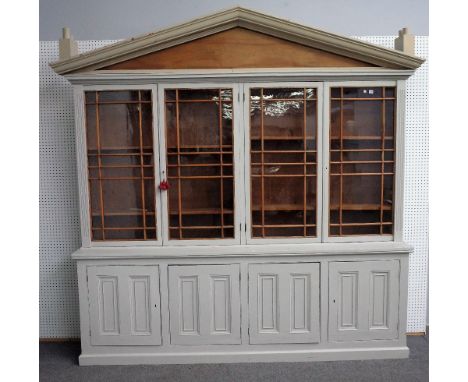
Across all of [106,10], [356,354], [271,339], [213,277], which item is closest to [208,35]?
[106,10]

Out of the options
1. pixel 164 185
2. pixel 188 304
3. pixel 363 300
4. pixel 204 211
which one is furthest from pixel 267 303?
pixel 164 185

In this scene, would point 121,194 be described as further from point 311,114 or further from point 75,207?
point 311,114

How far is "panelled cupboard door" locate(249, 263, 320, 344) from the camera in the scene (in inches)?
107

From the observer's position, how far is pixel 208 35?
2.59 metres

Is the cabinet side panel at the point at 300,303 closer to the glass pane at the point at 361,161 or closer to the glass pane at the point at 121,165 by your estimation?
the glass pane at the point at 361,161

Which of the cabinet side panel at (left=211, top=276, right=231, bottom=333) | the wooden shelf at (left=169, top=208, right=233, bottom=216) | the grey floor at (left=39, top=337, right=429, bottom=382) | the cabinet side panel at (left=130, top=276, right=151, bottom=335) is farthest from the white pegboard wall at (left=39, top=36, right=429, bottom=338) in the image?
the cabinet side panel at (left=211, top=276, right=231, bottom=333)

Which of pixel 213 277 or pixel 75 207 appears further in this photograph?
pixel 75 207

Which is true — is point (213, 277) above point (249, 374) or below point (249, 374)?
above

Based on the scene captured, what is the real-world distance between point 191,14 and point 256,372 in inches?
108

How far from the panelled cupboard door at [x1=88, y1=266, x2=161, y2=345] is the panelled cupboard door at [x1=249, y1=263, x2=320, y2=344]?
0.70 meters

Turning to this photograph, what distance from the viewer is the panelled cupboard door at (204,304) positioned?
8.89 ft

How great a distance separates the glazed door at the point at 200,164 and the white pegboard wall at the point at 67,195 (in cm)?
89

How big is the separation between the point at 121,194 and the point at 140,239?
0.35 m

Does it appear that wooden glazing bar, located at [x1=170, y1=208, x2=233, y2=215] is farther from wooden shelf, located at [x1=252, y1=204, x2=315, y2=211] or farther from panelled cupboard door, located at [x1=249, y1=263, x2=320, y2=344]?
panelled cupboard door, located at [x1=249, y1=263, x2=320, y2=344]
